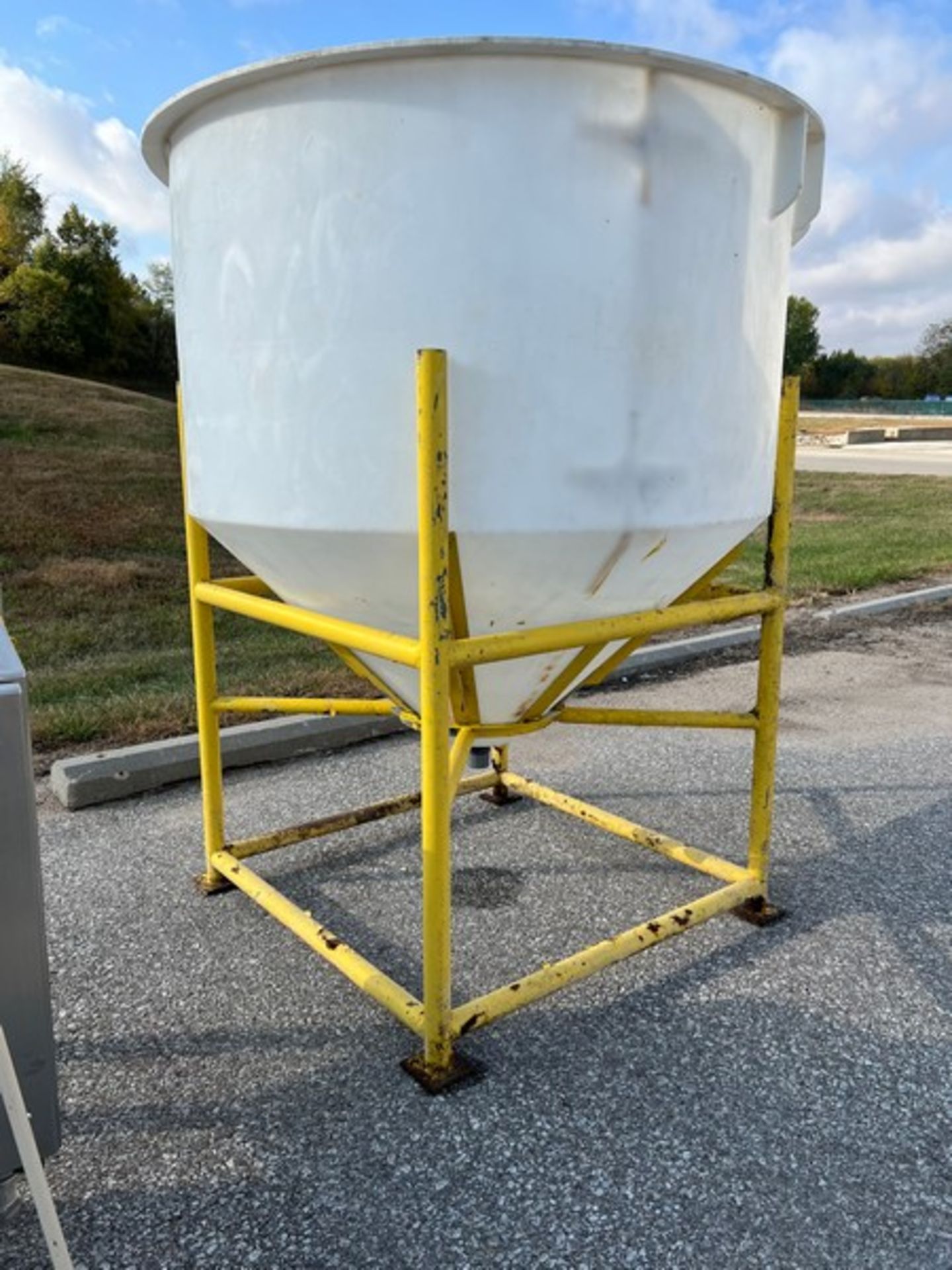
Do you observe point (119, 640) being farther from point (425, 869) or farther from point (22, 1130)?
point (22, 1130)

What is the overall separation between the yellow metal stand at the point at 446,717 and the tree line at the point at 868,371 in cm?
6731

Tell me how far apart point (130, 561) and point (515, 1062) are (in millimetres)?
7207

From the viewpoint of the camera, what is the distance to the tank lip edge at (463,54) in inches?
71.0

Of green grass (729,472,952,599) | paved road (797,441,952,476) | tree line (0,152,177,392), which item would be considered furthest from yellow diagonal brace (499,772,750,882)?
tree line (0,152,177,392)

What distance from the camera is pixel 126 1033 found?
238 centimetres

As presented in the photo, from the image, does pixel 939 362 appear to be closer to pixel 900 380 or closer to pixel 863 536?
pixel 900 380

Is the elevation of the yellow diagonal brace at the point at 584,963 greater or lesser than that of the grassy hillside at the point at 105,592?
lesser

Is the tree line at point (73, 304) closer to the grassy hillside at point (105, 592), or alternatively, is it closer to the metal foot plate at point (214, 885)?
the grassy hillside at point (105, 592)

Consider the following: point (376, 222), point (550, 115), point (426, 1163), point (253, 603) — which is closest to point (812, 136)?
point (550, 115)

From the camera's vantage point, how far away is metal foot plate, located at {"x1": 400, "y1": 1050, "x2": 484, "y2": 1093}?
2.17 meters

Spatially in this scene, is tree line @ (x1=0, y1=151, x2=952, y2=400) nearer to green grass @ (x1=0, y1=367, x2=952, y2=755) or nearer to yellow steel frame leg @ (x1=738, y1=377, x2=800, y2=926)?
green grass @ (x1=0, y1=367, x2=952, y2=755)

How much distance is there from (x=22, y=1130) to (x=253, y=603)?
1.41m

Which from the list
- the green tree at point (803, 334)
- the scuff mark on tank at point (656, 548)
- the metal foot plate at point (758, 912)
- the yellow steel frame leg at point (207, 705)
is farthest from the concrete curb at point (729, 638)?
the green tree at point (803, 334)

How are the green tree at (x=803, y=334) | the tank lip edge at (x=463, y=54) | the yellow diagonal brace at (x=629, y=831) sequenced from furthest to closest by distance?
the green tree at (x=803, y=334) → the yellow diagonal brace at (x=629, y=831) → the tank lip edge at (x=463, y=54)
